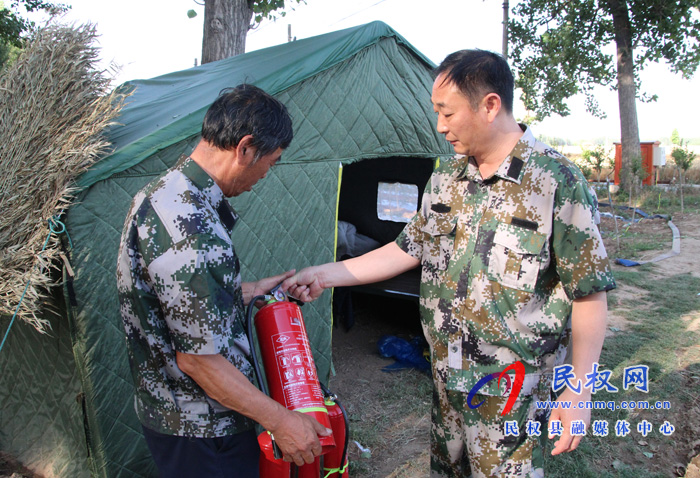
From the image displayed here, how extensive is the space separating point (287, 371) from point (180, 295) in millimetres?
537

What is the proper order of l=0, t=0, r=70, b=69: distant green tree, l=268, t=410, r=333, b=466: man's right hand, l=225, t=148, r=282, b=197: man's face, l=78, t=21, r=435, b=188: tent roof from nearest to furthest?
l=268, t=410, r=333, b=466: man's right hand → l=225, t=148, r=282, b=197: man's face → l=78, t=21, r=435, b=188: tent roof → l=0, t=0, r=70, b=69: distant green tree

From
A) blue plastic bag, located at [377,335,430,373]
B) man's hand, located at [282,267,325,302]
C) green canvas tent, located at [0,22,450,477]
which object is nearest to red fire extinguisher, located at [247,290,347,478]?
man's hand, located at [282,267,325,302]

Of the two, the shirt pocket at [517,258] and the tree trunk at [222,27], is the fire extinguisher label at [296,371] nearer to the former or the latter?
the shirt pocket at [517,258]

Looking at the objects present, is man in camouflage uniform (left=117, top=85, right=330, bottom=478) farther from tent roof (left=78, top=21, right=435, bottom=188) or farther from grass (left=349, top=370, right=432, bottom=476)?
grass (left=349, top=370, right=432, bottom=476)

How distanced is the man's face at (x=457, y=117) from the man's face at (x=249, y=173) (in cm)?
63

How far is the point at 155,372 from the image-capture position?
5.18 feet

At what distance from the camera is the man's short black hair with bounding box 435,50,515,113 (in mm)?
1782

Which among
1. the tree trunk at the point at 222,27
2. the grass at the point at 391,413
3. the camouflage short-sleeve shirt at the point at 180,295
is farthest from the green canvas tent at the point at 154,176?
the tree trunk at the point at 222,27

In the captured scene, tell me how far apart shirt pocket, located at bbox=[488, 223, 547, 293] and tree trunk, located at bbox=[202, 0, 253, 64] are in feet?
19.2

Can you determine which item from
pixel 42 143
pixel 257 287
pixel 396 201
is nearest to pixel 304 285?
pixel 257 287

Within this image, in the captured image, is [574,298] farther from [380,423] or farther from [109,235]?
[380,423]

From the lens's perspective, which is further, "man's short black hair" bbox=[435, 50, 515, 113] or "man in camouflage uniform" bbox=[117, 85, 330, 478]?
"man's short black hair" bbox=[435, 50, 515, 113]

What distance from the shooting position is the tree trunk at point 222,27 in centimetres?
664

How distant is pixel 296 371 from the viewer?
1759 millimetres
